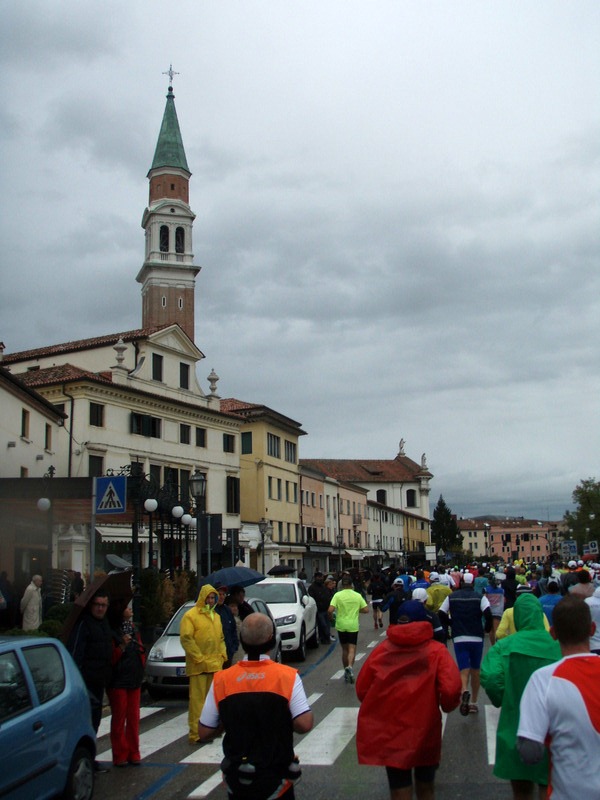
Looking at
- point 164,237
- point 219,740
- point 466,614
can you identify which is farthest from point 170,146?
point 219,740

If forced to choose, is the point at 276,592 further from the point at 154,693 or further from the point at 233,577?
the point at 154,693

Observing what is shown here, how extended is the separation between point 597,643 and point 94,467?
31028 millimetres

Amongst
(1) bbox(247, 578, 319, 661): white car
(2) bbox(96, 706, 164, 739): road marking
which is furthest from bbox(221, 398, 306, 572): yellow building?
(2) bbox(96, 706, 164, 739): road marking

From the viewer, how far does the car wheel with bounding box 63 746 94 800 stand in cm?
636

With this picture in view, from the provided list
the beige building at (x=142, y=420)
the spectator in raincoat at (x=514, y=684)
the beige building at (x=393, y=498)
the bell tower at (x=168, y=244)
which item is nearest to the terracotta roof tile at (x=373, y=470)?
the beige building at (x=393, y=498)

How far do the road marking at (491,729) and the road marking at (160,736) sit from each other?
11.7ft

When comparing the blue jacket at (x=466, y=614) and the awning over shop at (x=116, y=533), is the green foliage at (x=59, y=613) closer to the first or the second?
the blue jacket at (x=466, y=614)

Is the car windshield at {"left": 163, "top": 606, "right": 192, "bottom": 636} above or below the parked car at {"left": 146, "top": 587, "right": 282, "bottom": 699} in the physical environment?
above

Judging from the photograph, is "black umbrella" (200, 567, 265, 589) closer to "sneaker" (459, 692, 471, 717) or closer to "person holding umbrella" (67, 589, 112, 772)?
"sneaker" (459, 692, 471, 717)

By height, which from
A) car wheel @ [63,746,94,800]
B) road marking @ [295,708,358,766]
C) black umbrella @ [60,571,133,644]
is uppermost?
black umbrella @ [60,571,133,644]

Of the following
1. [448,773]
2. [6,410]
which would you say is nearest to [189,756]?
[448,773]

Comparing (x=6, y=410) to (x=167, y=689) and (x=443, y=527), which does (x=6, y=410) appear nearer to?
(x=167, y=689)

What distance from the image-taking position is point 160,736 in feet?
32.6

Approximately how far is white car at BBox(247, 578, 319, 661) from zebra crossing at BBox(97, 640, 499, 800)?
17.5 feet
